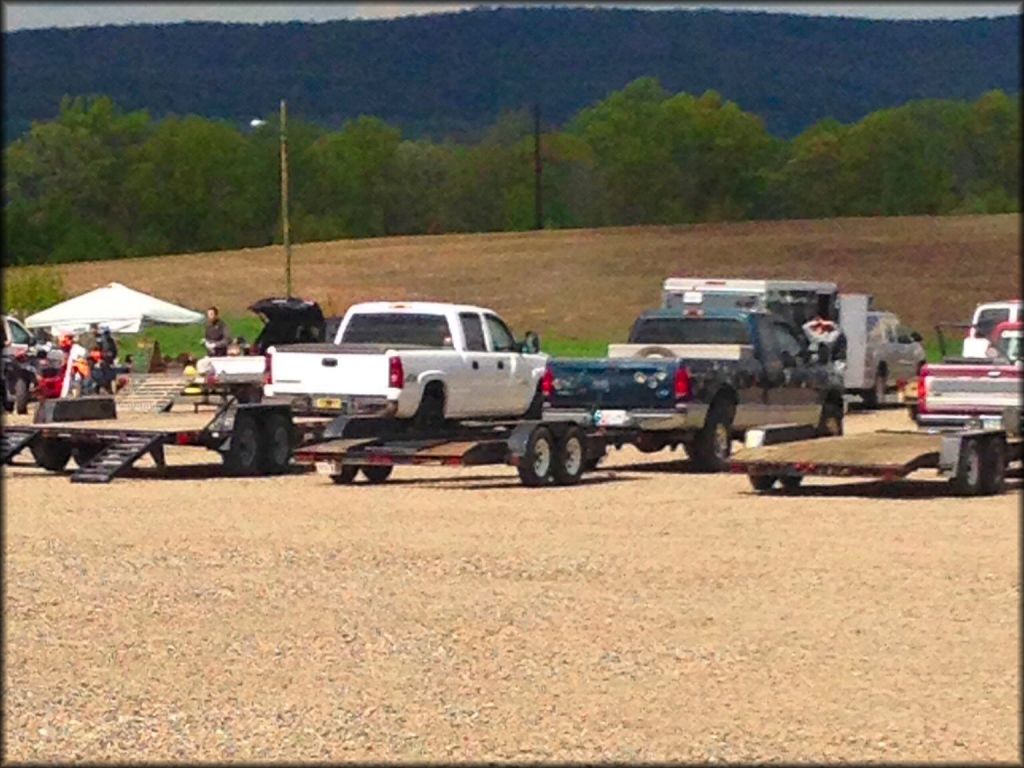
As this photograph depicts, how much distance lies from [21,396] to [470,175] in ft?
254

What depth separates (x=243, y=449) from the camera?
25516mm

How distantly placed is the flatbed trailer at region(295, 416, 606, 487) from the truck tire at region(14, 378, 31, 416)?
1533 centimetres

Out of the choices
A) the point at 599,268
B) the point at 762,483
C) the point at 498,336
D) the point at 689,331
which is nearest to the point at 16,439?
the point at 498,336

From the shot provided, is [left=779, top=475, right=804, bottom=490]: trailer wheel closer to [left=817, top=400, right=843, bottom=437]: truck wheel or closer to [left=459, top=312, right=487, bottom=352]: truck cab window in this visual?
[left=459, top=312, right=487, bottom=352]: truck cab window

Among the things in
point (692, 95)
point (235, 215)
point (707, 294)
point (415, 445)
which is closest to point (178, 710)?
point (415, 445)

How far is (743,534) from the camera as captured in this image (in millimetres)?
18969

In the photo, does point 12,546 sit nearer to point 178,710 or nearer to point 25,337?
point 178,710

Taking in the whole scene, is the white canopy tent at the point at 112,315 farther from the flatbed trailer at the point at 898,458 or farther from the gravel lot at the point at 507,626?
the flatbed trailer at the point at 898,458

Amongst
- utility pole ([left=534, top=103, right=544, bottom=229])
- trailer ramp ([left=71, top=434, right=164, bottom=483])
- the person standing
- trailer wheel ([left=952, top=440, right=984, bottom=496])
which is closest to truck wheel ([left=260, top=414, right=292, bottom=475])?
trailer ramp ([left=71, top=434, right=164, bottom=483])

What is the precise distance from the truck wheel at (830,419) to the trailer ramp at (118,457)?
27.2 feet

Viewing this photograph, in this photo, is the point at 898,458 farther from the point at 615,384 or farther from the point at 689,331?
the point at 689,331

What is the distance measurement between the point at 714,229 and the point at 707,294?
5046 centimetres

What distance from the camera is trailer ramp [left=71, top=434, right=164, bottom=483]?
2441 cm

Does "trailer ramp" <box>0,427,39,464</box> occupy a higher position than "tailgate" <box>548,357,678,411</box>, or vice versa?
"tailgate" <box>548,357,678,411</box>
